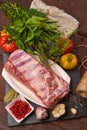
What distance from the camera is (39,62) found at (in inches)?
54.8

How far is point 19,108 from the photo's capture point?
1.32 meters

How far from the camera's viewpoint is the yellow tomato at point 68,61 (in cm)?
137

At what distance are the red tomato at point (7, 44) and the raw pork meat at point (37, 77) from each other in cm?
4

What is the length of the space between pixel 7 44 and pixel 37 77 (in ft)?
0.64

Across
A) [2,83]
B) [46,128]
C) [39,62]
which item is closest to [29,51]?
[39,62]

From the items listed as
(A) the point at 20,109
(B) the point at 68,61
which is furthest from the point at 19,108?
(B) the point at 68,61

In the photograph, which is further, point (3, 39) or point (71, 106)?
point (3, 39)

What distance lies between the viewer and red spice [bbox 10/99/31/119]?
4.32 feet

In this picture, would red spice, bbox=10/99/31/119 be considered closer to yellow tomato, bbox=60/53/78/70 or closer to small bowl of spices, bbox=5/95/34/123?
small bowl of spices, bbox=5/95/34/123

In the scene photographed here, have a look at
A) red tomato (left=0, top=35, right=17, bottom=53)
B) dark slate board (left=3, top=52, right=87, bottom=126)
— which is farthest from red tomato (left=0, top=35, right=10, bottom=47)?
dark slate board (left=3, top=52, right=87, bottom=126)

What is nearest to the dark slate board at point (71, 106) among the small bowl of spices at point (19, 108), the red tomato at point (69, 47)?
the small bowl of spices at point (19, 108)

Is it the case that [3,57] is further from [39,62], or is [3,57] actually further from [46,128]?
[46,128]

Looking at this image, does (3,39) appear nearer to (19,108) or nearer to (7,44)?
(7,44)

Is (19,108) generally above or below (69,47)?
below
